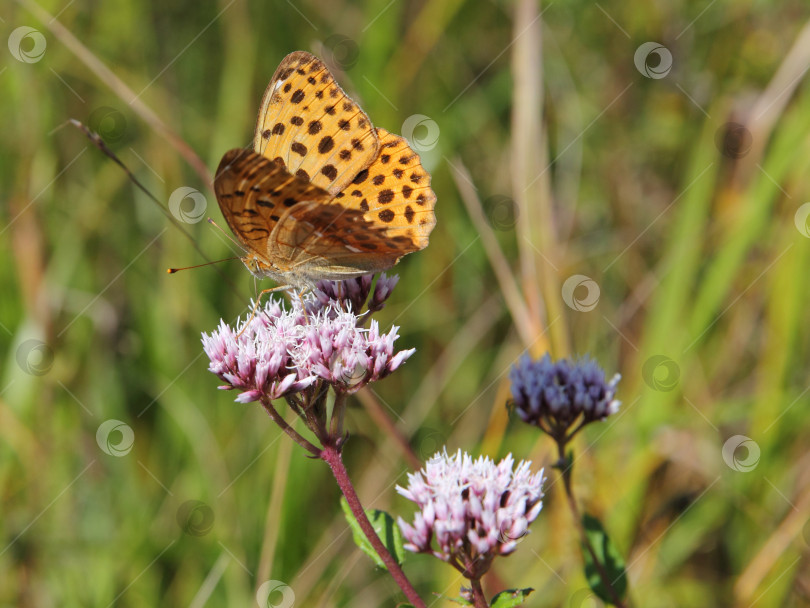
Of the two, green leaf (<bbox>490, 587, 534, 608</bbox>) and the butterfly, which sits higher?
the butterfly

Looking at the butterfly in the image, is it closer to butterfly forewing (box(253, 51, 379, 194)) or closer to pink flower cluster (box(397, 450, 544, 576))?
butterfly forewing (box(253, 51, 379, 194))

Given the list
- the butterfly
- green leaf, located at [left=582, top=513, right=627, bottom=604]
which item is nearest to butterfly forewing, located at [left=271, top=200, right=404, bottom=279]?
the butterfly

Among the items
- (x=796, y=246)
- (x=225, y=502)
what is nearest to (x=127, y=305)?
(x=225, y=502)

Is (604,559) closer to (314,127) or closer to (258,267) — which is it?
(258,267)

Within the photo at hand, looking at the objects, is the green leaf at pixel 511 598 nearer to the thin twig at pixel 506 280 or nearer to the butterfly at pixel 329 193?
the butterfly at pixel 329 193

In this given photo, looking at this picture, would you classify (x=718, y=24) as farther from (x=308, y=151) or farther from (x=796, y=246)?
(x=308, y=151)

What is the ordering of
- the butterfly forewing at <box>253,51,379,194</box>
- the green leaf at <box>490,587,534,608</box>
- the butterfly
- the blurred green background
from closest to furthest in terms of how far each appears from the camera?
the green leaf at <box>490,587,534,608</box> → the butterfly → the butterfly forewing at <box>253,51,379,194</box> → the blurred green background

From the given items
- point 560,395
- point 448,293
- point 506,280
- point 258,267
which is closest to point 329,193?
point 258,267

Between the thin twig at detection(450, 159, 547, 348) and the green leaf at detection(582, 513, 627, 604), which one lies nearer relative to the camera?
the green leaf at detection(582, 513, 627, 604)
